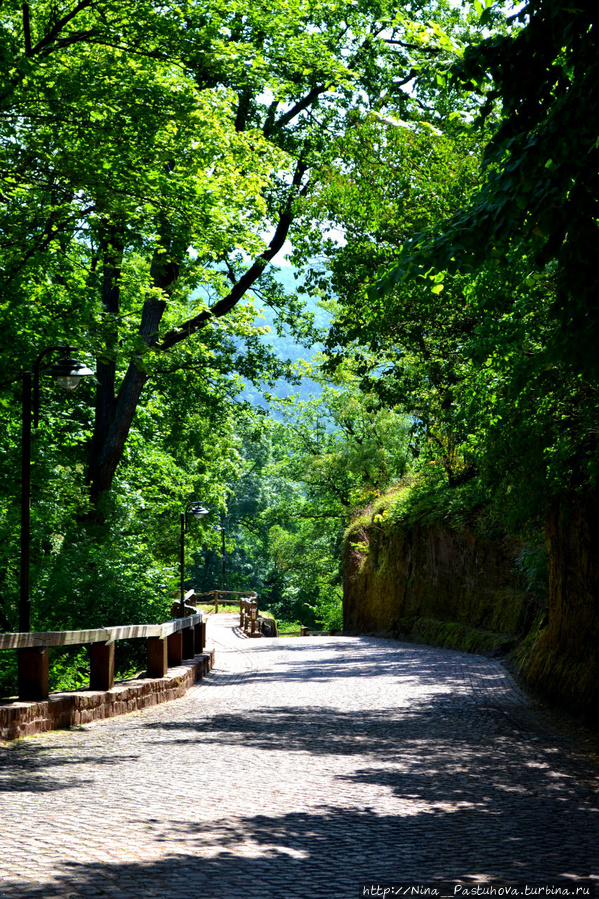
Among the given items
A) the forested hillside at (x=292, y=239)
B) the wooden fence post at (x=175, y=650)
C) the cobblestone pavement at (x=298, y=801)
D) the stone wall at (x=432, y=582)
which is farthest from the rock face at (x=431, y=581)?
the cobblestone pavement at (x=298, y=801)

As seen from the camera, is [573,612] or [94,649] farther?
Result: [573,612]

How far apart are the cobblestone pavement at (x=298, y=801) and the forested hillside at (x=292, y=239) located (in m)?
2.85

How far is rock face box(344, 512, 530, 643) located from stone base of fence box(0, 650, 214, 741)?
7351 millimetres

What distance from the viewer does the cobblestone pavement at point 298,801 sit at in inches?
178

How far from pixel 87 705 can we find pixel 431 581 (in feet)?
55.6

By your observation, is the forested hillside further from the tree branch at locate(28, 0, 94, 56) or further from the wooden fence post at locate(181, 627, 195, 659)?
the wooden fence post at locate(181, 627, 195, 659)

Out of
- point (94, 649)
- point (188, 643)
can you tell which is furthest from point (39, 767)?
point (188, 643)

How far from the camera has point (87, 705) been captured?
10242 mm

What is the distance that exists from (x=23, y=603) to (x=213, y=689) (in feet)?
17.3

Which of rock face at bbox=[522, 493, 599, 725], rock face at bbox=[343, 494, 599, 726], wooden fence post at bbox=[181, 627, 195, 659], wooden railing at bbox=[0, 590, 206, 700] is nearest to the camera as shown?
wooden railing at bbox=[0, 590, 206, 700]

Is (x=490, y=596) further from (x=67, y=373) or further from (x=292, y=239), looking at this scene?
(x=67, y=373)

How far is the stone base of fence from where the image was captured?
870 cm

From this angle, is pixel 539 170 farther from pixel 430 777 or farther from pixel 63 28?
pixel 63 28

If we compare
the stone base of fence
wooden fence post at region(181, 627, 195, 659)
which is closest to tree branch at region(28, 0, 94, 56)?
the stone base of fence
